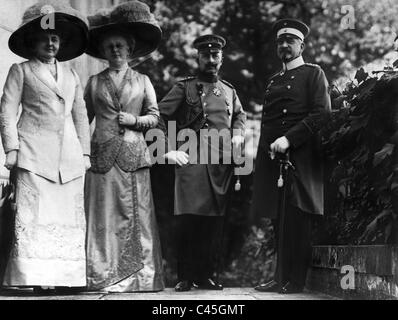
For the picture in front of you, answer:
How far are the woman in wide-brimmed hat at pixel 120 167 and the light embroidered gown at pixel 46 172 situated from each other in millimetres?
177

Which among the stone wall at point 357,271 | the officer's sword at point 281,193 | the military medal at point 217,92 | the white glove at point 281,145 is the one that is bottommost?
the stone wall at point 357,271

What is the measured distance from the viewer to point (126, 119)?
6332mm

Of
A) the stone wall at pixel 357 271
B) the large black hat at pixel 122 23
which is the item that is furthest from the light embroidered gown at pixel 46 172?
the stone wall at pixel 357 271

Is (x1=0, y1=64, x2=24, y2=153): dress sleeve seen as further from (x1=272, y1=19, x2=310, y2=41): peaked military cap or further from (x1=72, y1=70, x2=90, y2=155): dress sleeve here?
(x1=272, y1=19, x2=310, y2=41): peaked military cap

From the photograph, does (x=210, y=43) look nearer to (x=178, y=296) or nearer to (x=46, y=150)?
(x=46, y=150)

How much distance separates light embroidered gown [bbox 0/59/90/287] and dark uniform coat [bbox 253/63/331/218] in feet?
4.65

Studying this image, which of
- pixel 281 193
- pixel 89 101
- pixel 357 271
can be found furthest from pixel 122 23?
pixel 357 271

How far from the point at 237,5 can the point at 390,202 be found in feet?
14.8

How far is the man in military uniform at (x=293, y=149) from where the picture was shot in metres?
6.16

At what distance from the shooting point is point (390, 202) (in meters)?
5.39

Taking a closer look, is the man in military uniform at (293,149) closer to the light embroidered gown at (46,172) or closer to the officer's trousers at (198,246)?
the officer's trousers at (198,246)

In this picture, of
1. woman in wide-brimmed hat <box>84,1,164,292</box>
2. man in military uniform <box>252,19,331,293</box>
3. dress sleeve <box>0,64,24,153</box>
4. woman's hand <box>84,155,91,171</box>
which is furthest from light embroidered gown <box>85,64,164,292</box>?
man in military uniform <box>252,19,331,293</box>

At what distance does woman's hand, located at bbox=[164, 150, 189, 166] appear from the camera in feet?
21.0
